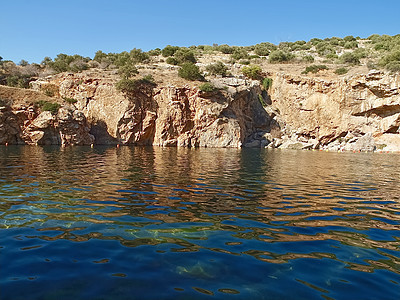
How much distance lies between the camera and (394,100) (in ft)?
149

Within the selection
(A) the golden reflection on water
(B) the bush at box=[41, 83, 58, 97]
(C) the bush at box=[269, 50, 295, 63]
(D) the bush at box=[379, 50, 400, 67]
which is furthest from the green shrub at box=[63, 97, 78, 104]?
(D) the bush at box=[379, 50, 400, 67]

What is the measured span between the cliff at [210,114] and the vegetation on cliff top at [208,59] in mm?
3758

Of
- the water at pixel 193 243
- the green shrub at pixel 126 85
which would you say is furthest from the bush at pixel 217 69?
the water at pixel 193 243

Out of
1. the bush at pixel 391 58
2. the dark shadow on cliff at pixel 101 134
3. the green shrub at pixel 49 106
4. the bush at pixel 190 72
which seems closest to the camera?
the green shrub at pixel 49 106

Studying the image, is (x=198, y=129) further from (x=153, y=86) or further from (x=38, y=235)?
(x=38, y=235)

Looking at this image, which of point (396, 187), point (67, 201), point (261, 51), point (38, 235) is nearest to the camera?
point (38, 235)

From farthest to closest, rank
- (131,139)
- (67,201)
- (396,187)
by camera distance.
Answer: (131,139) < (396,187) < (67,201)

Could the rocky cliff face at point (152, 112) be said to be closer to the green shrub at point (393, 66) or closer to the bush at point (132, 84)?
the bush at point (132, 84)

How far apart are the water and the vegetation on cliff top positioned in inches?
1600

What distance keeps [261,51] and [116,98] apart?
45.6 m

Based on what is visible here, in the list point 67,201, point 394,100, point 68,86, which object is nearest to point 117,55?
point 68,86

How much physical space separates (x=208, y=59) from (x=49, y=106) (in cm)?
3921

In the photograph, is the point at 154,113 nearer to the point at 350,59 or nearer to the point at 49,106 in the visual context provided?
the point at 49,106

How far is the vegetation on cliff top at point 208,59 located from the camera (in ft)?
160
